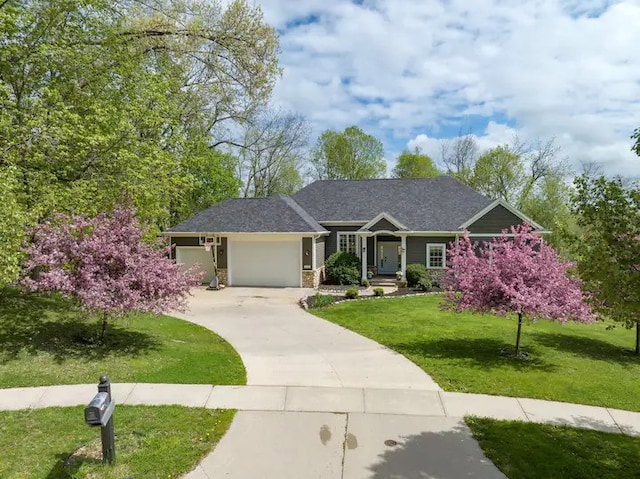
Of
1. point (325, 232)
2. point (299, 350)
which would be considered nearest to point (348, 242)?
point (325, 232)

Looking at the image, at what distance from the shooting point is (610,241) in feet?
16.2

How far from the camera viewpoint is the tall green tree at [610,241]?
4.71 m

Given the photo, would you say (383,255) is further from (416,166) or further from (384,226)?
(416,166)

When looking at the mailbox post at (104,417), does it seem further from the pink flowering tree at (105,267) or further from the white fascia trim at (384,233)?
the white fascia trim at (384,233)

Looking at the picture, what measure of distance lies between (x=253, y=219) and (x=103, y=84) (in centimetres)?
1145

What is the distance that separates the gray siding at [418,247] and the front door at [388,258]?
1491mm

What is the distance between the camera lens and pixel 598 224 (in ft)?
17.0

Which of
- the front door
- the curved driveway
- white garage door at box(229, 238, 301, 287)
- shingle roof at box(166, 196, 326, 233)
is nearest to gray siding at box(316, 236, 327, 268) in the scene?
shingle roof at box(166, 196, 326, 233)

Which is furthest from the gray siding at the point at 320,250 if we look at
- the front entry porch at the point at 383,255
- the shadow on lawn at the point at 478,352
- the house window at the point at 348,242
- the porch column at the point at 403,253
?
the shadow on lawn at the point at 478,352

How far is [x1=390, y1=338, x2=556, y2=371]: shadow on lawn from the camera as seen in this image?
32.6 feet

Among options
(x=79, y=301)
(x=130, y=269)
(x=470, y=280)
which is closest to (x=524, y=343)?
(x=470, y=280)

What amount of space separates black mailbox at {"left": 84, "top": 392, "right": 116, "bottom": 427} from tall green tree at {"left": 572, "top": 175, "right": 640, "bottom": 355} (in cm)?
591

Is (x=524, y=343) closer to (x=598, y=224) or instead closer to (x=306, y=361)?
(x=306, y=361)

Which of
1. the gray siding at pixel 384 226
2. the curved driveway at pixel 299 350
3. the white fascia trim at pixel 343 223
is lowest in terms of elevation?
the curved driveway at pixel 299 350
